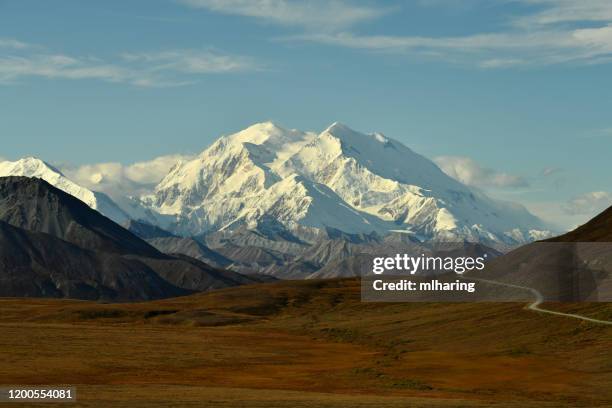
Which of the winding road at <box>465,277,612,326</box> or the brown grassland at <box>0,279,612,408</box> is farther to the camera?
the winding road at <box>465,277,612,326</box>

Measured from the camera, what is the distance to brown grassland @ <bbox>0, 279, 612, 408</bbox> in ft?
285

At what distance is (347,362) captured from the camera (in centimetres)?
12462

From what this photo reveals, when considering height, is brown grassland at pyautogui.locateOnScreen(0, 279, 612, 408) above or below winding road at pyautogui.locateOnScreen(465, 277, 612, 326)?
below

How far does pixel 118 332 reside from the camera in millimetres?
169625

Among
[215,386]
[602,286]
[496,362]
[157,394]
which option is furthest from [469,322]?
[157,394]

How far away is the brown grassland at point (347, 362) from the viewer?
3423 inches

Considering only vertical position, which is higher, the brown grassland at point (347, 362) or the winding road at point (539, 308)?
the winding road at point (539, 308)

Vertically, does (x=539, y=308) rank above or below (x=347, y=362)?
above

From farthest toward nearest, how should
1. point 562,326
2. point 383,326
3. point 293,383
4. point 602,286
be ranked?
point 383,326, point 602,286, point 562,326, point 293,383

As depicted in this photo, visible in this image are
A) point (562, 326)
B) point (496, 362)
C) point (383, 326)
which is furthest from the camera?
point (383, 326)

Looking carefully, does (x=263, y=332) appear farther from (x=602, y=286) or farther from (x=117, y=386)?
(x=117, y=386)

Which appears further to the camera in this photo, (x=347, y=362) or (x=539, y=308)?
(x=539, y=308)

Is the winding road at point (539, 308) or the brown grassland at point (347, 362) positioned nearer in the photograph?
the brown grassland at point (347, 362)

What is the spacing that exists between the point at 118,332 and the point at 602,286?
71379 millimetres
